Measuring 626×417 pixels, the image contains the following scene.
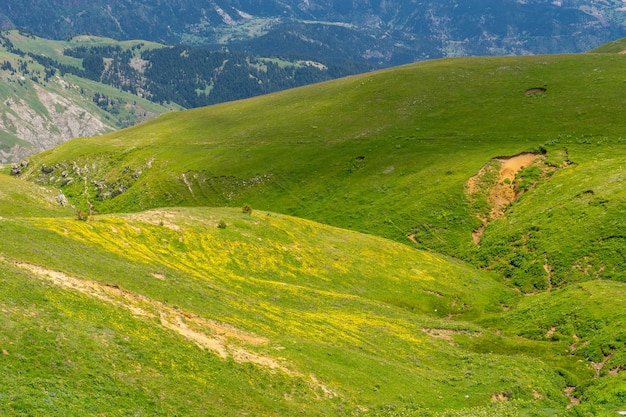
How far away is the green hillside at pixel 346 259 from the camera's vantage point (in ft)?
108

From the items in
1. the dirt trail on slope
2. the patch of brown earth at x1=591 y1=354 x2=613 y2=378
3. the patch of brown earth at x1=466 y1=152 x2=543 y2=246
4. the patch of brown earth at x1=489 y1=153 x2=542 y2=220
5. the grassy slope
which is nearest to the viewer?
the grassy slope

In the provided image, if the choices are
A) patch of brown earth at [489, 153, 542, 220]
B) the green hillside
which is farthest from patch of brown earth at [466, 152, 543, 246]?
the green hillside

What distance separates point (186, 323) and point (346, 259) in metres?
39.2

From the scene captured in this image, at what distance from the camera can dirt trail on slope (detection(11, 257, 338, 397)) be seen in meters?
36.3

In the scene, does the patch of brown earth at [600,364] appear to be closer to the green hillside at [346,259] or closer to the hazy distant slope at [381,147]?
the green hillside at [346,259]

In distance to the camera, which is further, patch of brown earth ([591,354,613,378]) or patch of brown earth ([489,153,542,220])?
patch of brown earth ([489,153,542,220])

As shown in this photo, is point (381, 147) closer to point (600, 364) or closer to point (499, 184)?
point (499, 184)

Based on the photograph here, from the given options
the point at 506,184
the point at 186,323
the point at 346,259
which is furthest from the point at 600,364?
the point at 506,184

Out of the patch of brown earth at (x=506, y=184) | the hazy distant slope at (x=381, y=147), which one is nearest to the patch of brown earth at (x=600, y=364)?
the hazy distant slope at (x=381, y=147)

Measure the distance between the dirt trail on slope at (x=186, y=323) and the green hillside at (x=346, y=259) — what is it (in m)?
0.22

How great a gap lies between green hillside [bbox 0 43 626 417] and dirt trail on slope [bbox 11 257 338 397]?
0.73ft

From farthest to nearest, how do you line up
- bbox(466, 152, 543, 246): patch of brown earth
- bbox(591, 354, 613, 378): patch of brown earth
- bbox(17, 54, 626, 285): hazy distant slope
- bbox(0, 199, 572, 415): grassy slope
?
bbox(17, 54, 626, 285): hazy distant slope → bbox(466, 152, 543, 246): patch of brown earth → bbox(591, 354, 613, 378): patch of brown earth → bbox(0, 199, 572, 415): grassy slope

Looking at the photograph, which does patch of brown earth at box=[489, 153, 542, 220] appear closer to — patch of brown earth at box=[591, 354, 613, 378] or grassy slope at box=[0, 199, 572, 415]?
grassy slope at box=[0, 199, 572, 415]

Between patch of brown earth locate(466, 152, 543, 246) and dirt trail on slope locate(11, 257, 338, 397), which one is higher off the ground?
dirt trail on slope locate(11, 257, 338, 397)
